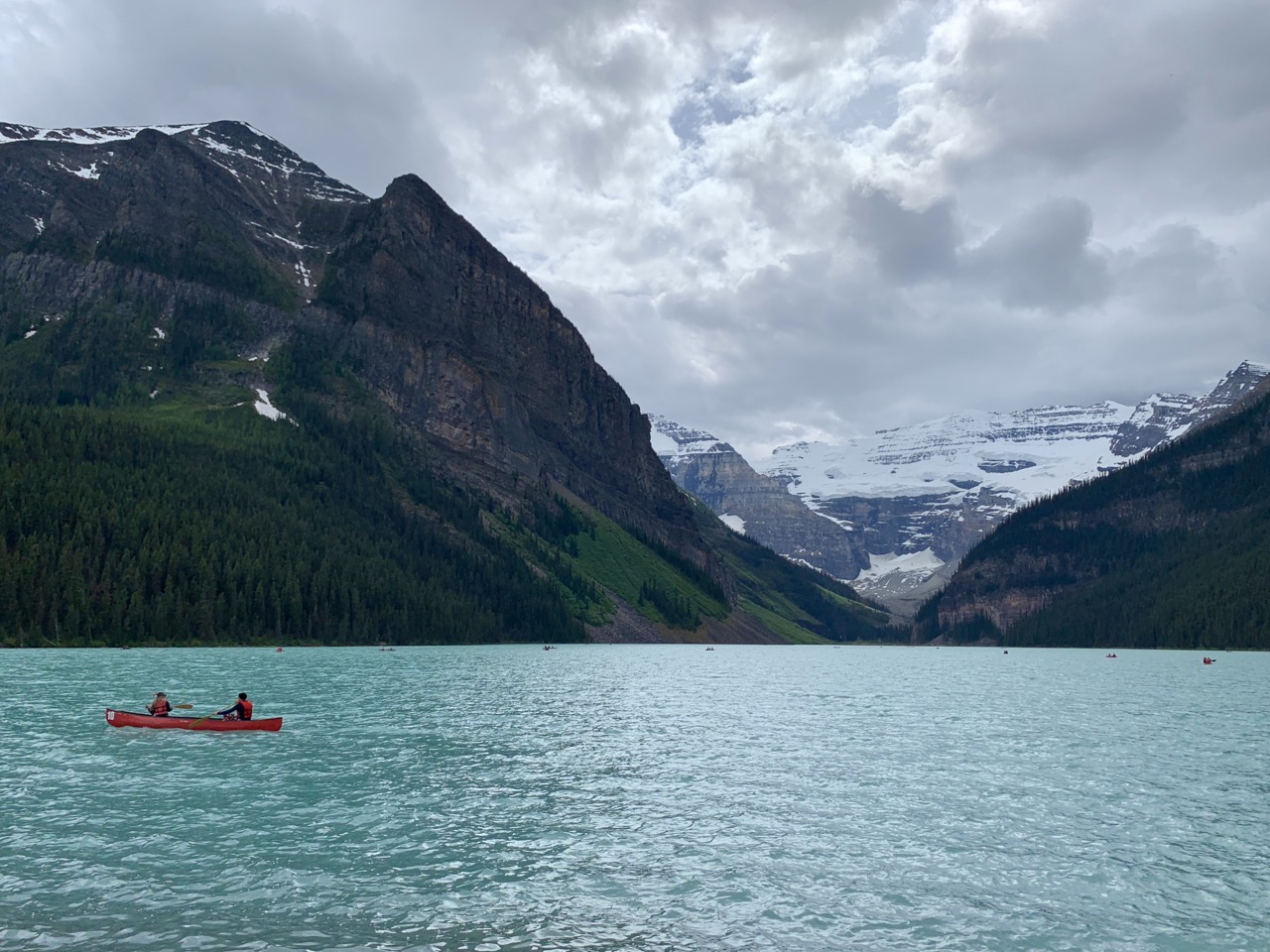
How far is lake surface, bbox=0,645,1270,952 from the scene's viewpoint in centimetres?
2909

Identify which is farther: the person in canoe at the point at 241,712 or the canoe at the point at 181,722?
the person in canoe at the point at 241,712

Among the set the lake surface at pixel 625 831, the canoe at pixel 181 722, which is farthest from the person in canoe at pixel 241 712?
the lake surface at pixel 625 831

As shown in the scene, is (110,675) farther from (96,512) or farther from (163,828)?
(96,512)

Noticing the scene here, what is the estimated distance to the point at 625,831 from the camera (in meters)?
41.2

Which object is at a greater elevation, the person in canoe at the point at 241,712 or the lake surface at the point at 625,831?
the person in canoe at the point at 241,712

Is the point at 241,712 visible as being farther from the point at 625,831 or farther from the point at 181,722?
the point at 625,831

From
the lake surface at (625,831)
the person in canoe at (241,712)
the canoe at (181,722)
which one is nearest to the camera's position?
the lake surface at (625,831)

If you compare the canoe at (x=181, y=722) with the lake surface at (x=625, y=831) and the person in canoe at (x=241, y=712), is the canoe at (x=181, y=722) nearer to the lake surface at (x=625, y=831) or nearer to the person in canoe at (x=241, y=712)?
the person in canoe at (x=241, y=712)

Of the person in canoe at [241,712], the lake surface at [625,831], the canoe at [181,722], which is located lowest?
the lake surface at [625,831]

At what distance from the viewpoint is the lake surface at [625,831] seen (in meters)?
29.1

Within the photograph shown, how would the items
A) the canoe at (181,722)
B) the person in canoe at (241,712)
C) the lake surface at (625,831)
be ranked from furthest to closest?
the person in canoe at (241,712) < the canoe at (181,722) < the lake surface at (625,831)

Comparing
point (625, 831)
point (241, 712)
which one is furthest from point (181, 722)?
point (625, 831)

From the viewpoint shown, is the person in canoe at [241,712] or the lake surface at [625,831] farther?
the person in canoe at [241,712]

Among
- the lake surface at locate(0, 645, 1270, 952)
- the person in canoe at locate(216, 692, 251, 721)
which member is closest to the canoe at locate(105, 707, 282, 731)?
the person in canoe at locate(216, 692, 251, 721)
